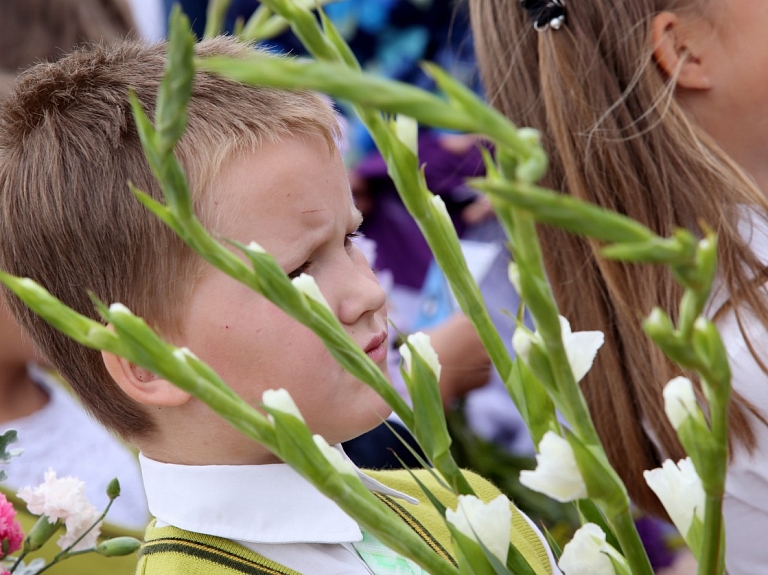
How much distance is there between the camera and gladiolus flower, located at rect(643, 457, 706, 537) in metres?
0.43

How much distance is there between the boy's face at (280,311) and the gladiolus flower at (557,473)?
0.94 feet

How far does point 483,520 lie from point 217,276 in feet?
1.12

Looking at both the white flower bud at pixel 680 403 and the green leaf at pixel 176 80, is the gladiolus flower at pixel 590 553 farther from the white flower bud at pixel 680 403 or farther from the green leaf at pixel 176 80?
the green leaf at pixel 176 80

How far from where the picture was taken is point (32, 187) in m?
0.72

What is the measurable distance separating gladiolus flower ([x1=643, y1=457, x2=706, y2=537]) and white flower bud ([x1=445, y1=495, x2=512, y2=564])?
70mm

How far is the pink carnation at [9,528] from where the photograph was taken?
A: 71cm

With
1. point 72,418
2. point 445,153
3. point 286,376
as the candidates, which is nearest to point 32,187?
point 286,376

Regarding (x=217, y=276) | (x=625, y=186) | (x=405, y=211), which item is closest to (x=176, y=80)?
(x=217, y=276)

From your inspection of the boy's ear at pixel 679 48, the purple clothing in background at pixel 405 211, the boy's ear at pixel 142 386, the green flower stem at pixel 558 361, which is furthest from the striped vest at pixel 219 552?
the purple clothing in background at pixel 405 211

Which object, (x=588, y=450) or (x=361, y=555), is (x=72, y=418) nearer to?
(x=361, y=555)

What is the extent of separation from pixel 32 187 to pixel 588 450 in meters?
0.51

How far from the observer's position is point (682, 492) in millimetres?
435

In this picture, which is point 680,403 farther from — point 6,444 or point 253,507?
point 6,444

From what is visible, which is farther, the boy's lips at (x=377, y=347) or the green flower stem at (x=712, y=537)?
the boy's lips at (x=377, y=347)
